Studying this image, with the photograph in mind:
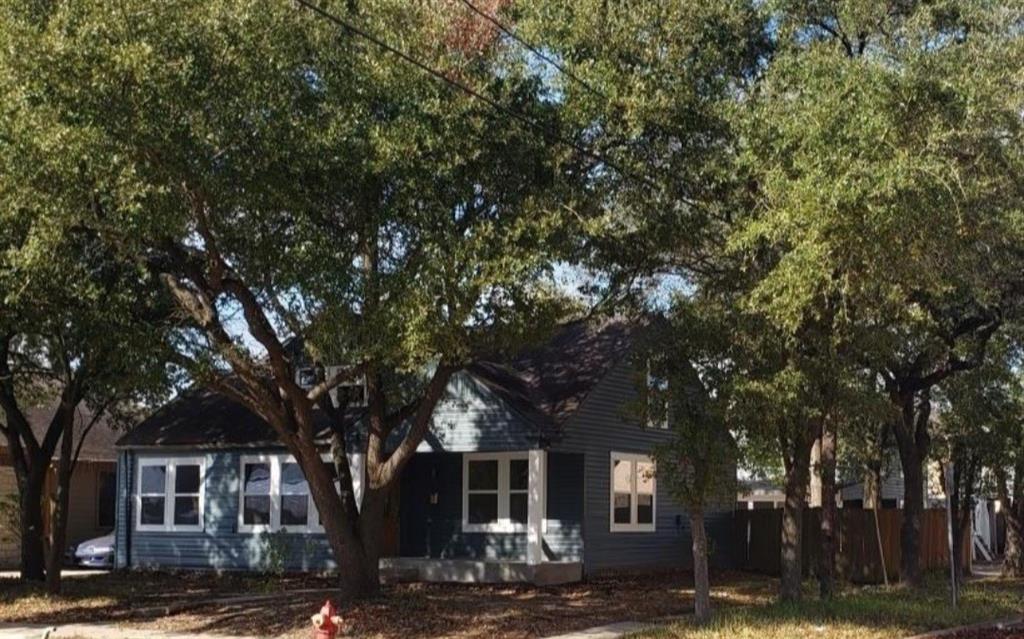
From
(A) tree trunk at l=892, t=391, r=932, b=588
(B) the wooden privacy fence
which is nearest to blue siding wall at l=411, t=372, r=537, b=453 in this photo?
(A) tree trunk at l=892, t=391, r=932, b=588

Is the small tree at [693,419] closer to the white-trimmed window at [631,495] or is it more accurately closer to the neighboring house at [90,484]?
the white-trimmed window at [631,495]

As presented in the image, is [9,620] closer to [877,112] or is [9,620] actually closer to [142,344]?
[142,344]

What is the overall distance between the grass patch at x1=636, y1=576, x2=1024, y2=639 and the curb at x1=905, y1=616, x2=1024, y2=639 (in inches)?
Answer: 7.3

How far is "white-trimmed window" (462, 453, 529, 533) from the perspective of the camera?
82.8ft

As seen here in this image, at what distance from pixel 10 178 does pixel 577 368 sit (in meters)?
15.5

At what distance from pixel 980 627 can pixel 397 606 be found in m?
8.77

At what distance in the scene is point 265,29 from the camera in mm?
14172

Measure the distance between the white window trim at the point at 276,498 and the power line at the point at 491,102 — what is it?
38.0 ft

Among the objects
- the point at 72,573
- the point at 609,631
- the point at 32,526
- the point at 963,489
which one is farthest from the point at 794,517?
the point at 72,573

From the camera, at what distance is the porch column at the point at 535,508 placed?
24156mm

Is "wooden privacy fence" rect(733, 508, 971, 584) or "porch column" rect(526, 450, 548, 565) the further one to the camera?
"wooden privacy fence" rect(733, 508, 971, 584)

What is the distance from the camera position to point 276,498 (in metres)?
27.6

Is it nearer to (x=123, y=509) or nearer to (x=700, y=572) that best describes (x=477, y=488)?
(x=700, y=572)

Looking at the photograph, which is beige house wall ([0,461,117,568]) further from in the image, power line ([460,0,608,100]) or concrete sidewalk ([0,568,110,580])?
power line ([460,0,608,100])
